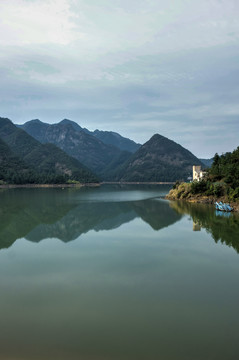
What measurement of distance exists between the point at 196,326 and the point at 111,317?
12.0ft

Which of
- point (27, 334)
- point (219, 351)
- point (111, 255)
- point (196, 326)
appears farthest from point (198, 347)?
point (111, 255)

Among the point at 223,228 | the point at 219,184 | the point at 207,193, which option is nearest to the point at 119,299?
the point at 223,228

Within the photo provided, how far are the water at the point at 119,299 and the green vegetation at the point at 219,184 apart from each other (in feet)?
129

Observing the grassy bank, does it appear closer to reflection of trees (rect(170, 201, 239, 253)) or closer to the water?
reflection of trees (rect(170, 201, 239, 253))

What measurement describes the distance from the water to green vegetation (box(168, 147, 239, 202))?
39.3 meters

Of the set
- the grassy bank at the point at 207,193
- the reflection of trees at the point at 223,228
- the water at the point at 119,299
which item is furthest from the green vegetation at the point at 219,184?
the water at the point at 119,299

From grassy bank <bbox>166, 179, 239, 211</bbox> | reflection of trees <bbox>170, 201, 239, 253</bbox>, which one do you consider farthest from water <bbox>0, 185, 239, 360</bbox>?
grassy bank <bbox>166, 179, 239, 211</bbox>

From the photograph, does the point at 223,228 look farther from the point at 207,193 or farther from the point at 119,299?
Result: the point at 207,193

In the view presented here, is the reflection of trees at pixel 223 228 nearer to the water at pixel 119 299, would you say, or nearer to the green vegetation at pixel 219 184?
the water at pixel 119 299

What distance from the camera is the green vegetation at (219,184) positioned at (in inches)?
2679

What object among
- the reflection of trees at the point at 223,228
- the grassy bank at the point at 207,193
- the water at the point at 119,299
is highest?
the grassy bank at the point at 207,193

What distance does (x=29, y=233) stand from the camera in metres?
35.9

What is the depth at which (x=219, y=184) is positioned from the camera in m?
74.6

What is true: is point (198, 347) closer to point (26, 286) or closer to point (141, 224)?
point (26, 286)
